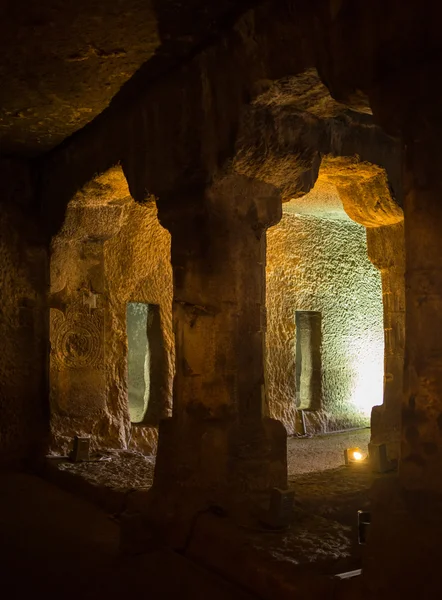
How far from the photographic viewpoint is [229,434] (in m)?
3.71

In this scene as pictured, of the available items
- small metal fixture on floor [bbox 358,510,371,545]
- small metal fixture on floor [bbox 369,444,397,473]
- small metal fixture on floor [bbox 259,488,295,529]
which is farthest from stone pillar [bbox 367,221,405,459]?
small metal fixture on floor [bbox 358,510,371,545]

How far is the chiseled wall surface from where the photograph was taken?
775cm

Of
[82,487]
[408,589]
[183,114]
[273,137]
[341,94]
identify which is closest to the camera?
[408,589]

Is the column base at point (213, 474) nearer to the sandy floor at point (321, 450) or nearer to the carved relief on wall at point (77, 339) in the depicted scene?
the sandy floor at point (321, 450)

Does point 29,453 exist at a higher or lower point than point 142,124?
lower

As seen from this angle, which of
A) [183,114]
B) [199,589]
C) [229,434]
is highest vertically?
[183,114]

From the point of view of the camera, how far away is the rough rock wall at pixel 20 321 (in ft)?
19.7

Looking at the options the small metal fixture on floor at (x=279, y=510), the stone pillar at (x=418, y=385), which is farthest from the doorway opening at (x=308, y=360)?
the stone pillar at (x=418, y=385)

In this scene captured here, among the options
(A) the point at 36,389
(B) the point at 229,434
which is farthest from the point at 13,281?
(B) the point at 229,434

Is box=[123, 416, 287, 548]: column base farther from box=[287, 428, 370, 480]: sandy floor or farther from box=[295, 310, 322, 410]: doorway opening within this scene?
box=[295, 310, 322, 410]: doorway opening

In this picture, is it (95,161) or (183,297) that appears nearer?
(183,297)

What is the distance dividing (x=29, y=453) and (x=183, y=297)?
9.15 ft

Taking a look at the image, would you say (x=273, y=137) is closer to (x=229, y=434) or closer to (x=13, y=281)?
(x=229, y=434)

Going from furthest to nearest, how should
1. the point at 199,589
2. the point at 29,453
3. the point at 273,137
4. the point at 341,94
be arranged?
1. the point at 29,453
2. the point at 273,137
3. the point at 199,589
4. the point at 341,94
